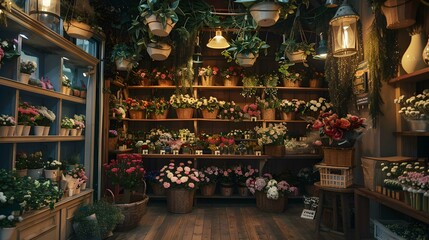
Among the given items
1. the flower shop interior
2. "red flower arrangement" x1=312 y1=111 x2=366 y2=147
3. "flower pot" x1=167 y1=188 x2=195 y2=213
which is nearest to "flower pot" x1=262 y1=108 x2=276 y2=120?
the flower shop interior

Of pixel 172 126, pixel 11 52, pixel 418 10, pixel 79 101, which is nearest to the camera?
pixel 11 52

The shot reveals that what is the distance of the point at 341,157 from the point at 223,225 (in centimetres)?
163

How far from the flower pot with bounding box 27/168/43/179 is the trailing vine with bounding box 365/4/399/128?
3347 mm

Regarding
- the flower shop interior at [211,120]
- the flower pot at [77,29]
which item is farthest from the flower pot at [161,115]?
the flower pot at [77,29]

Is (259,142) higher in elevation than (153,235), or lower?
higher

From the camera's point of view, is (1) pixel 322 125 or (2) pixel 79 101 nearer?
(1) pixel 322 125

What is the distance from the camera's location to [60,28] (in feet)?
11.2

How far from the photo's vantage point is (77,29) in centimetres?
319

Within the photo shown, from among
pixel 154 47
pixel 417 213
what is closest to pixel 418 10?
pixel 417 213

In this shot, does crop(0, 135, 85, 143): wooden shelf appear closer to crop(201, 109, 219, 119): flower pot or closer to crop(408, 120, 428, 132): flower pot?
crop(201, 109, 219, 119): flower pot

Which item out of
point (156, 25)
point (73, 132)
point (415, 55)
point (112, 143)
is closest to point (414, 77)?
point (415, 55)

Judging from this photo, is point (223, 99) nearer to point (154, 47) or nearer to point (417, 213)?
point (154, 47)

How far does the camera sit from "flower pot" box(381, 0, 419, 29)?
2643 millimetres

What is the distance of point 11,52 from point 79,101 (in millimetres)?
1356
